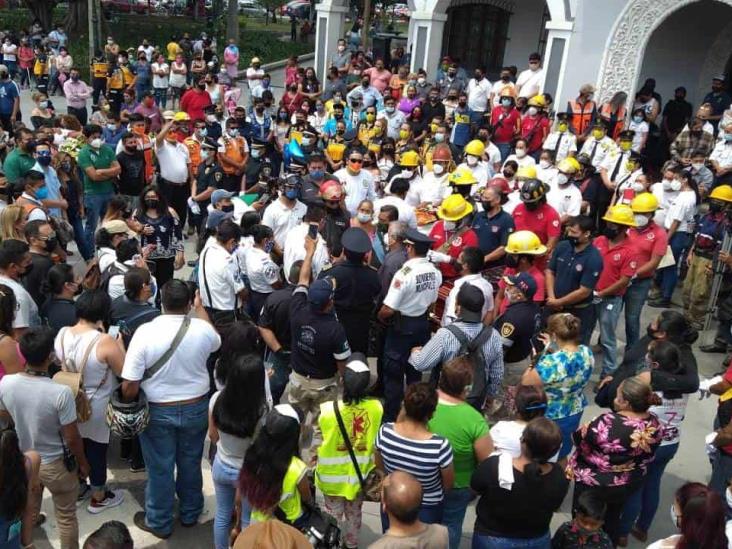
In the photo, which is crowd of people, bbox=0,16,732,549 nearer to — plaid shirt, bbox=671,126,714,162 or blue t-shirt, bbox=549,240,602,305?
blue t-shirt, bbox=549,240,602,305

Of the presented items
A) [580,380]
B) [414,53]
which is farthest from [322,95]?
[580,380]

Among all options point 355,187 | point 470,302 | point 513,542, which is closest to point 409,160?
point 355,187

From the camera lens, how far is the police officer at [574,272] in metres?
5.85

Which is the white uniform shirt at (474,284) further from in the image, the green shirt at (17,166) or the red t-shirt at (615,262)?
the green shirt at (17,166)

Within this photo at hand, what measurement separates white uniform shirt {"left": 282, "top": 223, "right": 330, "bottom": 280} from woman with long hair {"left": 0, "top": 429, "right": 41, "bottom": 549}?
9.74 feet

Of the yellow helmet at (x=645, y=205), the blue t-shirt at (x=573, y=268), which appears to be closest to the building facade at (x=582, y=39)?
the yellow helmet at (x=645, y=205)

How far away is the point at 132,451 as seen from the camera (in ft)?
16.4

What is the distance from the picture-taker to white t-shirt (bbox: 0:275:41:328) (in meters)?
4.65

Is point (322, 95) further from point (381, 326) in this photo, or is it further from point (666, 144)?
point (381, 326)

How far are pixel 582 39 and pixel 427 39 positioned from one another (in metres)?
4.54

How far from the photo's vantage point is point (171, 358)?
397 cm

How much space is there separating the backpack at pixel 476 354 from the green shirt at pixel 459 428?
0.88 metres

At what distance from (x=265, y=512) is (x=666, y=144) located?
1192cm

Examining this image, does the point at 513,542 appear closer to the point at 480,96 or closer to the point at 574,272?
the point at 574,272
